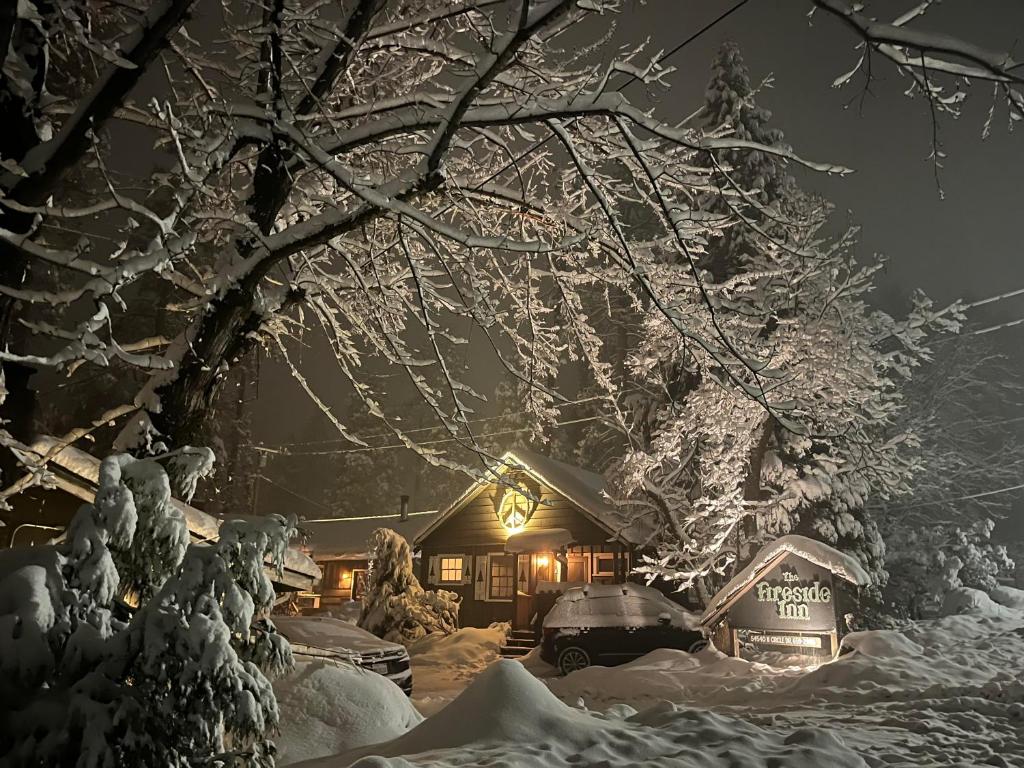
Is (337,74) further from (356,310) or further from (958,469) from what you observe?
(958,469)

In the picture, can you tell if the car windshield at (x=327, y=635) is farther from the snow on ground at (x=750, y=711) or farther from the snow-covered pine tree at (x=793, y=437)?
the snow-covered pine tree at (x=793, y=437)

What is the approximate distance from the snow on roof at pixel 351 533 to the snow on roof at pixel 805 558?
72.0 ft

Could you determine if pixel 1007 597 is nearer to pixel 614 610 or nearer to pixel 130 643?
pixel 614 610

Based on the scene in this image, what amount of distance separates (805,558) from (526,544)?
13013 mm

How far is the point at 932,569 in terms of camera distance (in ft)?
67.2

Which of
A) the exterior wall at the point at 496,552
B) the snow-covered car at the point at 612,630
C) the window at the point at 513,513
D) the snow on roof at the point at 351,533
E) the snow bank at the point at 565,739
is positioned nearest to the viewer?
the snow bank at the point at 565,739

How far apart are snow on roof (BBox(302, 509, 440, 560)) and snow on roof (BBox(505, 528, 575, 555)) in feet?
32.6

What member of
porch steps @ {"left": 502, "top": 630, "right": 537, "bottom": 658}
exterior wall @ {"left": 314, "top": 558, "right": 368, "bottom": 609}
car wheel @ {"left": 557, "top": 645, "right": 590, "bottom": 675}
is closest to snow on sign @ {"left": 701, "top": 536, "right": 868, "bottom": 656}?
car wheel @ {"left": 557, "top": 645, "right": 590, "bottom": 675}

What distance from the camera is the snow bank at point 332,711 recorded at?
6.87 metres

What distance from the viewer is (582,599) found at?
18.5 metres

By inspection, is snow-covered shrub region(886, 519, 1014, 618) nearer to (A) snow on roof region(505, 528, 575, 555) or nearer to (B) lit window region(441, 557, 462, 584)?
(A) snow on roof region(505, 528, 575, 555)

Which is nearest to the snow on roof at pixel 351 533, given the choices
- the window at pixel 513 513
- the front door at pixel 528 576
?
the window at pixel 513 513

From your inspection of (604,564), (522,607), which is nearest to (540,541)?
(522,607)

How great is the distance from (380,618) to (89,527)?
2015 cm
